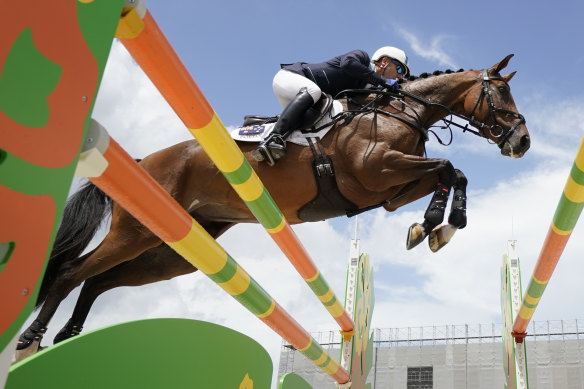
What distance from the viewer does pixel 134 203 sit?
3.69 feet

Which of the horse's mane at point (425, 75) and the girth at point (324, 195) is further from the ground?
the horse's mane at point (425, 75)

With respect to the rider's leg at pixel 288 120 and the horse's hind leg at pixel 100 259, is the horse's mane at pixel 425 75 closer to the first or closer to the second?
the rider's leg at pixel 288 120

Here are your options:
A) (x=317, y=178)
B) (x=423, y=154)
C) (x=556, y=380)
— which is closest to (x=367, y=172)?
(x=317, y=178)

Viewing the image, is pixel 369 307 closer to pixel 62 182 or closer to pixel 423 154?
pixel 423 154

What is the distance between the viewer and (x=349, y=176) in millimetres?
3098

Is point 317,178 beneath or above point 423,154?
beneath

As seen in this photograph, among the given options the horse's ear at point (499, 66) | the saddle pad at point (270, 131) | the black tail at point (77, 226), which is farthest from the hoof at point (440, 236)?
the black tail at point (77, 226)

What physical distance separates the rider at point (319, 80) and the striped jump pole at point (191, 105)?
0.73 metres

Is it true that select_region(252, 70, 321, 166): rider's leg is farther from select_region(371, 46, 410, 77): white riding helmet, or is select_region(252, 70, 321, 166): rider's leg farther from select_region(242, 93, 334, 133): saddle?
select_region(371, 46, 410, 77): white riding helmet

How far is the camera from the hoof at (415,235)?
2.78 m

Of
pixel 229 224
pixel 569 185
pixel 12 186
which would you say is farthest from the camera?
pixel 229 224

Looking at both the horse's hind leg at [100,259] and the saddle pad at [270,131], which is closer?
the horse's hind leg at [100,259]

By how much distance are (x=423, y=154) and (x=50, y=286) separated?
7.04ft

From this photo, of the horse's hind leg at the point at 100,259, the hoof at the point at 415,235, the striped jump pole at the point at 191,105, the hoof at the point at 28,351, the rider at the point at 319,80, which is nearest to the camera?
the striped jump pole at the point at 191,105
